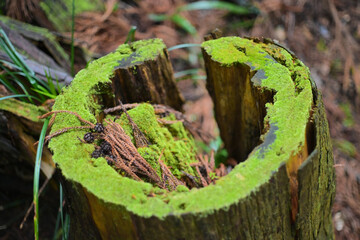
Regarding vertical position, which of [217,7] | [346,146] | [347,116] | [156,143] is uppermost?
[217,7]

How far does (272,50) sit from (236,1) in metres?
2.47

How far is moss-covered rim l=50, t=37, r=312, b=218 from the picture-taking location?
3.85 ft

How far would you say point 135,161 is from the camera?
1511 millimetres

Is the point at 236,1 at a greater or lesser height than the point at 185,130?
greater

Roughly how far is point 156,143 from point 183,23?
2193 mm

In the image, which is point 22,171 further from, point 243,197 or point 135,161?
point 243,197

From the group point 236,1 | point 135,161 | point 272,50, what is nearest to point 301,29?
point 236,1

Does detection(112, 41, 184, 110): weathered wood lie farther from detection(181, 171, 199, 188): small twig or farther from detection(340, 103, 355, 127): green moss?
detection(340, 103, 355, 127): green moss

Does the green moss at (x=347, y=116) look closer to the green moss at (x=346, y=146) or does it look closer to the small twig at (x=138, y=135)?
the green moss at (x=346, y=146)

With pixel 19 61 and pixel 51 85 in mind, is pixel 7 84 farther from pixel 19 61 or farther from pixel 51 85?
pixel 51 85

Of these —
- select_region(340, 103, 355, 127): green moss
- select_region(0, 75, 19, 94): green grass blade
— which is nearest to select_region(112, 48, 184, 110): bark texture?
select_region(0, 75, 19, 94): green grass blade

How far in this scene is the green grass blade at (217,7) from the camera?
149 inches

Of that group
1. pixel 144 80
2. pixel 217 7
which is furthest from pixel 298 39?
pixel 144 80

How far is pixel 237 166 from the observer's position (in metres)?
1.26
